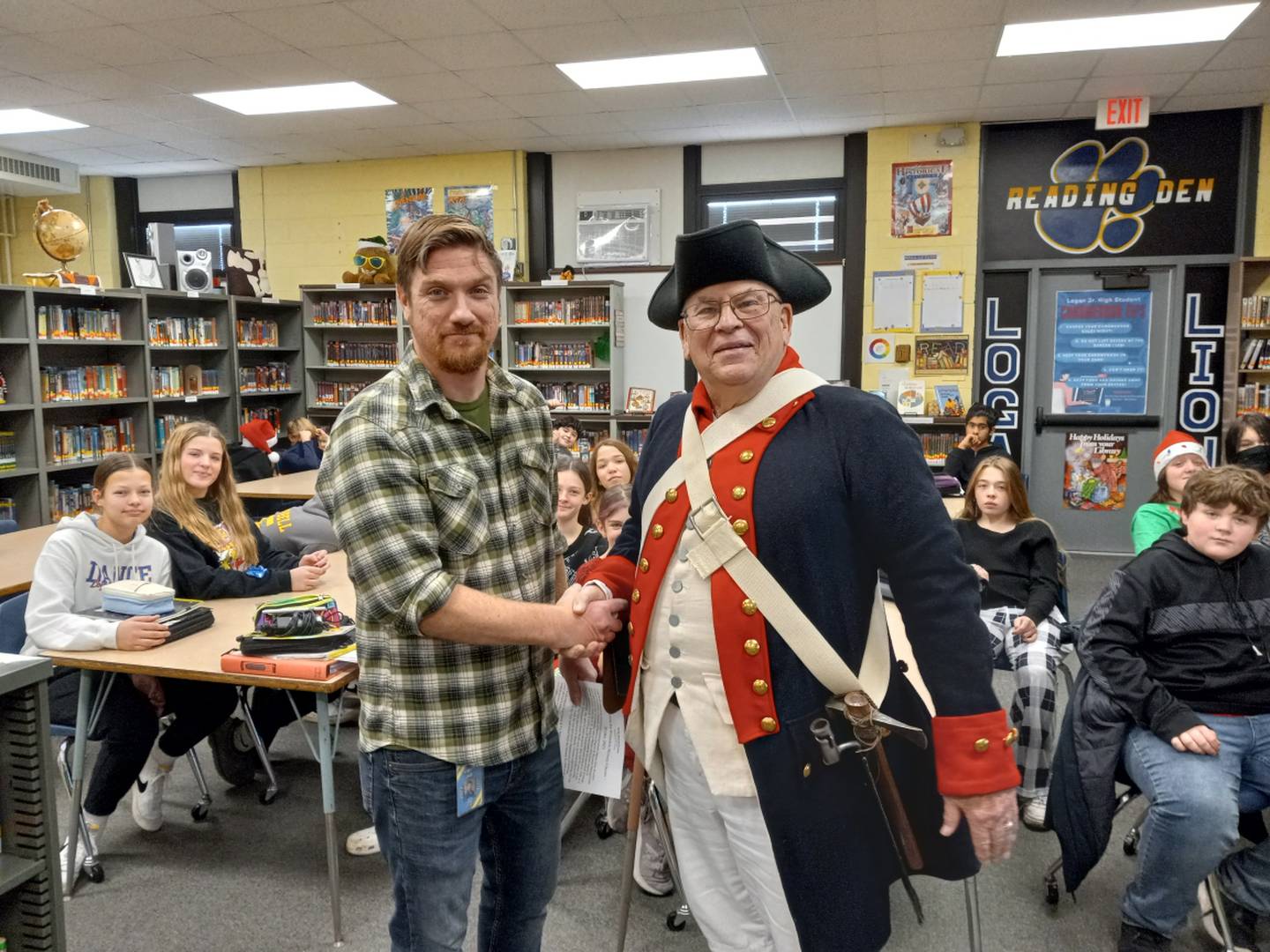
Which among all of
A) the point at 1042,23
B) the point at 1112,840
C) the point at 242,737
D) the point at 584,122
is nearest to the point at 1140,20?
the point at 1042,23

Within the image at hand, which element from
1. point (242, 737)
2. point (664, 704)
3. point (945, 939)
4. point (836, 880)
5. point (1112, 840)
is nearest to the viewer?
point (836, 880)

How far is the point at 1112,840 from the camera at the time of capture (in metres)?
2.90

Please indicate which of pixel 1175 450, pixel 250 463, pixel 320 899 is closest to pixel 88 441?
pixel 250 463

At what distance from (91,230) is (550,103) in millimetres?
5218

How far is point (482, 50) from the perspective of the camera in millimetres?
5305

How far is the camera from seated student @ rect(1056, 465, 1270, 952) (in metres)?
2.23

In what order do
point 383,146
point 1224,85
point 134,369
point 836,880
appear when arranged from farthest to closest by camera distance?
point 383,146, point 134,369, point 1224,85, point 836,880

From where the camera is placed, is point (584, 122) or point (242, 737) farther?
point (584, 122)

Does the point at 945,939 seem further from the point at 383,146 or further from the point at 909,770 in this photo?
the point at 383,146

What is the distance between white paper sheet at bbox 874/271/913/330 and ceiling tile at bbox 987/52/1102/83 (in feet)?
5.38

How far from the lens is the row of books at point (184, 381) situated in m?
7.05

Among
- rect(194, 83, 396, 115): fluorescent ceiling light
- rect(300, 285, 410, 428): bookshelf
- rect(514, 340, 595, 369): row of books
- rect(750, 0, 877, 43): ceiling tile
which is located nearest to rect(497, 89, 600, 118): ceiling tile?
rect(194, 83, 396, 115): fluorescent ceiling light

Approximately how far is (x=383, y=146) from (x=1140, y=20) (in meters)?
5.41

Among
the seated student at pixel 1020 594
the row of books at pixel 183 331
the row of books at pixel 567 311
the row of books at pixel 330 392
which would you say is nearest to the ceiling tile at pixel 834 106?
the row of books at pixel 567 311
